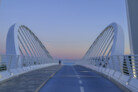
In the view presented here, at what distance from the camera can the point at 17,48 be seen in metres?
27.2

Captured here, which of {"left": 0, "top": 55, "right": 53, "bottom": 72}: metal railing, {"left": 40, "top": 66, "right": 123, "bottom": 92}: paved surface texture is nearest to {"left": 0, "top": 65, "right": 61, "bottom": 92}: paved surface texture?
{"left": 40, "top": 66, "right": 123, "bottom": 92}: paved surface texture

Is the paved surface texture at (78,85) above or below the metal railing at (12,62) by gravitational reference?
below

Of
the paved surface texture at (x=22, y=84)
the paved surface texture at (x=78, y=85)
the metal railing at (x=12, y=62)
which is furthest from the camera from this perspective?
the metal railing at (x=12, y=62)

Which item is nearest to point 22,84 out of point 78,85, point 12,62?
point 78,85

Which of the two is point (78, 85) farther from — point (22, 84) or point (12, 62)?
point (12, 62)

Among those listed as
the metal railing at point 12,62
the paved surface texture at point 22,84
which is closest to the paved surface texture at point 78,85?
the paved surface texture at point 22,84

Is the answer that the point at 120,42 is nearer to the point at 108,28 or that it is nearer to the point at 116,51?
the point at 116,51

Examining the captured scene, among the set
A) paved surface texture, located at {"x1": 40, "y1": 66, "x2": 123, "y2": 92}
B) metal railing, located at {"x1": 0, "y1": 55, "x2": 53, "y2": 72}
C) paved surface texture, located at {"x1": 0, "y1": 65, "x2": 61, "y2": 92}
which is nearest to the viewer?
paved surface texture, located at {"x1": 0, "y1": 65, "x2": 61, "y2": 92}

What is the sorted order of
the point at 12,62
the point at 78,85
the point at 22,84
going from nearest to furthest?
the point at 22,84
the point at 78,85
the point at 12,62

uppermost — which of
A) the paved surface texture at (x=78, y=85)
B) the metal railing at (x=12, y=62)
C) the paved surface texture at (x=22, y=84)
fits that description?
the metal railing at (x=12, y=62)

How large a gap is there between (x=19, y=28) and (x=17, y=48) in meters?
5.35

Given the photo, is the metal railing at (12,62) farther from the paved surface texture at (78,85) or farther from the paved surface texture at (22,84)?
the paved surface texture at (78,85)

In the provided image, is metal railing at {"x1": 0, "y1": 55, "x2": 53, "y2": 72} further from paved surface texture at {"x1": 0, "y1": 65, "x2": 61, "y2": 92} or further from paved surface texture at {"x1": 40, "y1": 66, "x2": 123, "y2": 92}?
paved surface texture at {"x1": 40, "y1": 66, "x2": 123, "y2": 92}

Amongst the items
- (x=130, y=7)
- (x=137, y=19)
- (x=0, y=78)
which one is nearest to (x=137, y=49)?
(x=137, y=19)
